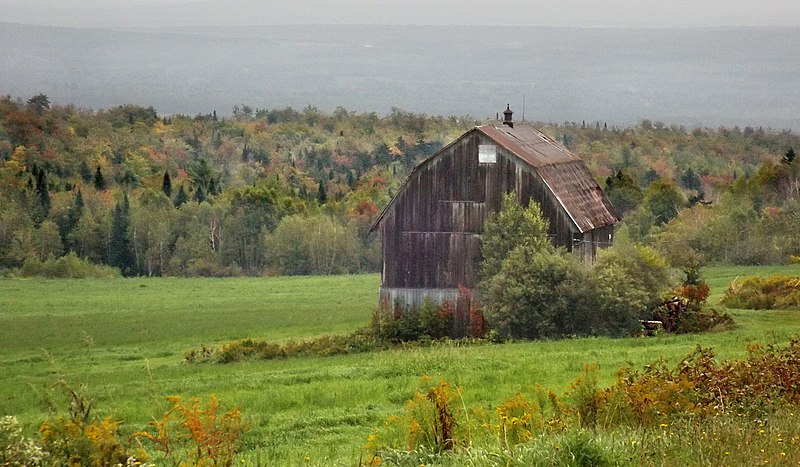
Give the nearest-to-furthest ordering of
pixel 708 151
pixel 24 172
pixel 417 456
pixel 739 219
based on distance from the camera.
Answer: pixel 417 456
pixel 739 219
pixel 24 172
pixel 708 151

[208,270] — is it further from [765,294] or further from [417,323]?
[765,294]

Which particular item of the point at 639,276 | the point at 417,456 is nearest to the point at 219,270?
the point at 639,276

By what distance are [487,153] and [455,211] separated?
7.49 feet

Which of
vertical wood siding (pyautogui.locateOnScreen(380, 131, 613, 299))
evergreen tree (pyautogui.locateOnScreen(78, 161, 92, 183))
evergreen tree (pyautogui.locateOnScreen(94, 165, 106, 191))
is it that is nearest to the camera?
vertical wood siding (pyautogui.locateOnScreen(380, 131, 613, 299))

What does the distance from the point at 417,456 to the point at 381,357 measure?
18.0 m

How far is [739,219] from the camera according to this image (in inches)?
2749

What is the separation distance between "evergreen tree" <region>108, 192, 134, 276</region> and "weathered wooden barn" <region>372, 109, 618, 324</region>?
43.9 m

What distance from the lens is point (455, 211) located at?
41.6 meters

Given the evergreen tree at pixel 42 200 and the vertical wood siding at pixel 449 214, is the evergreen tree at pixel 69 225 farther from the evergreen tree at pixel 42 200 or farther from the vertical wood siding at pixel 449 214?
the vertical wood siding at pixel 449 214

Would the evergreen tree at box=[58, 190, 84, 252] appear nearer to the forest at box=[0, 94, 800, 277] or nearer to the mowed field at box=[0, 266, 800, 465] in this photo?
the forest at box=[0, 94, 800, 277]

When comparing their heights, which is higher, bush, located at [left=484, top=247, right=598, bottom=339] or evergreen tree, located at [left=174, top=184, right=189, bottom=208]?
evergreen tree, located at [left=174, top=184, right=189, bottom=208]

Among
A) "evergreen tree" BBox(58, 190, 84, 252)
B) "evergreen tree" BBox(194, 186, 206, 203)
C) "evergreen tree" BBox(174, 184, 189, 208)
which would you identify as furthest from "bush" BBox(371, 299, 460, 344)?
"evergreen tree" BBox(194, 186, 206, 203)

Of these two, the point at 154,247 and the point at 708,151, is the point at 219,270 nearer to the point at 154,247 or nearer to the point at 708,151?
the point at 154,247

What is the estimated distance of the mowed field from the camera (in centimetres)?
1947
